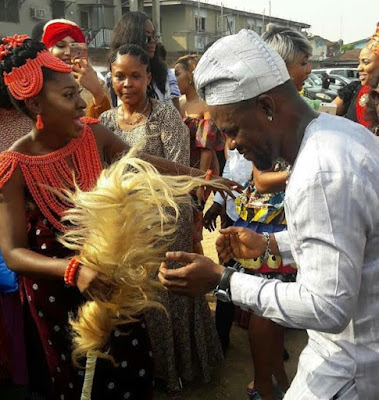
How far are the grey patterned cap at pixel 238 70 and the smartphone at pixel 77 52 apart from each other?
6.84 feet

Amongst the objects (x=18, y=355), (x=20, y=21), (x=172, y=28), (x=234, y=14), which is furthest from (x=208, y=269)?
(x=234, y=14)

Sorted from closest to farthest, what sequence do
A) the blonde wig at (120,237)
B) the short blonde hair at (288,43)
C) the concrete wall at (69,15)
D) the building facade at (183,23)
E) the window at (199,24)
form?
the blonde wig at (120,237), the short blonde hair at (288,43), the concrete wall at (69,15), the building facade at (183,23), the window at (199,24)

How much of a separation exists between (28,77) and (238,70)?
100cm

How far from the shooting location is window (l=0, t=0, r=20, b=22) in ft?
82.6

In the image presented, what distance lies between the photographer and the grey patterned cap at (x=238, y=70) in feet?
4.83

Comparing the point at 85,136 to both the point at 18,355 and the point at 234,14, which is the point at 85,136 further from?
the point at 234,14

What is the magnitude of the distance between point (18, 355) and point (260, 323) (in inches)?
52.8

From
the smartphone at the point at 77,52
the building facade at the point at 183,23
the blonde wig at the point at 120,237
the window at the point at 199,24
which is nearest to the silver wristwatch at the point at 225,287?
the blonde wig at the point at 120,237

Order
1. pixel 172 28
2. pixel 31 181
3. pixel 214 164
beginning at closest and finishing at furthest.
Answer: pixel 31 181, pixel 214 164, pixel 172 28

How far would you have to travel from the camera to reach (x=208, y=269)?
1664 mm

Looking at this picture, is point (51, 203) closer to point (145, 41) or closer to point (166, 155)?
point (166, 155)

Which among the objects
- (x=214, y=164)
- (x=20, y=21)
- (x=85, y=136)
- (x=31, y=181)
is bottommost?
(x=214, y=164)

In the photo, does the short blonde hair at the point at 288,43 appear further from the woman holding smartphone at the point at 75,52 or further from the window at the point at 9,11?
the window at the point at 9,11

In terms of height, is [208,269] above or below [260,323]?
above
